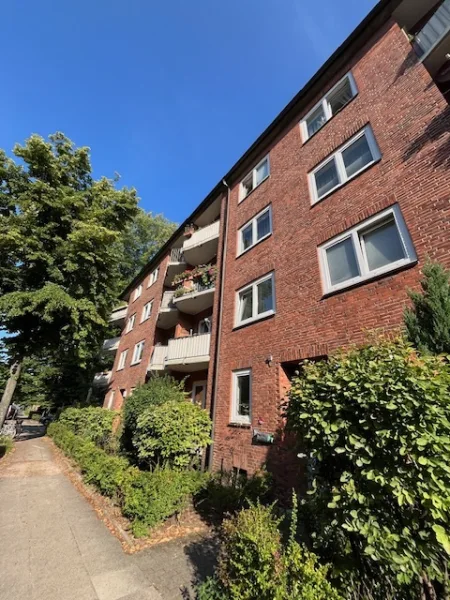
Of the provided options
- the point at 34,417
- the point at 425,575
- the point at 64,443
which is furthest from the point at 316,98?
the point at 34,417

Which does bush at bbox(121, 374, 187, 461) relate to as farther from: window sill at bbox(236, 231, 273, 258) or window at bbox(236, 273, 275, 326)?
window sill at bbox(236, 231, 273, 258)

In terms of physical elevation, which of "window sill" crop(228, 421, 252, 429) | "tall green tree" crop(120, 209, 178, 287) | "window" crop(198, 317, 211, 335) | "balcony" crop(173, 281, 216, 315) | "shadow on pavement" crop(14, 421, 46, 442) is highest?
"tall green tree" crop(120, 209, 178, 287)

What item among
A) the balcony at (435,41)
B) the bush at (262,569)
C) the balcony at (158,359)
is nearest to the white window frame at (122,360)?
the balcony at (158,359)

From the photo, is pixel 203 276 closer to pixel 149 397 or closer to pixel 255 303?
pixel 255 303

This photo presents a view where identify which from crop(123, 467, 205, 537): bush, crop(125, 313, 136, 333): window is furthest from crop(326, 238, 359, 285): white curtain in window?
crop(125, 313, 136, 333): window

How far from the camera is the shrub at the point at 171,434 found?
7457mm

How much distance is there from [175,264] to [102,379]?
45.9 feet

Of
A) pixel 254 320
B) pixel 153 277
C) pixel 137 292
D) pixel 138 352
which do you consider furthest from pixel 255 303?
pixel 137 292

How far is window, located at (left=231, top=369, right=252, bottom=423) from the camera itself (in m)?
8.51

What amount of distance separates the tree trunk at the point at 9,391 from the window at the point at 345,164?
17.3 meters

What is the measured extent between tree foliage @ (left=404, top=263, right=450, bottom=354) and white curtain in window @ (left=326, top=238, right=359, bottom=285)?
206 centimetres

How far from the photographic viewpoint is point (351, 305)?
6.38 m

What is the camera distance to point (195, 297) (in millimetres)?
13836

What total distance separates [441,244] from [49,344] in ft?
62.6
